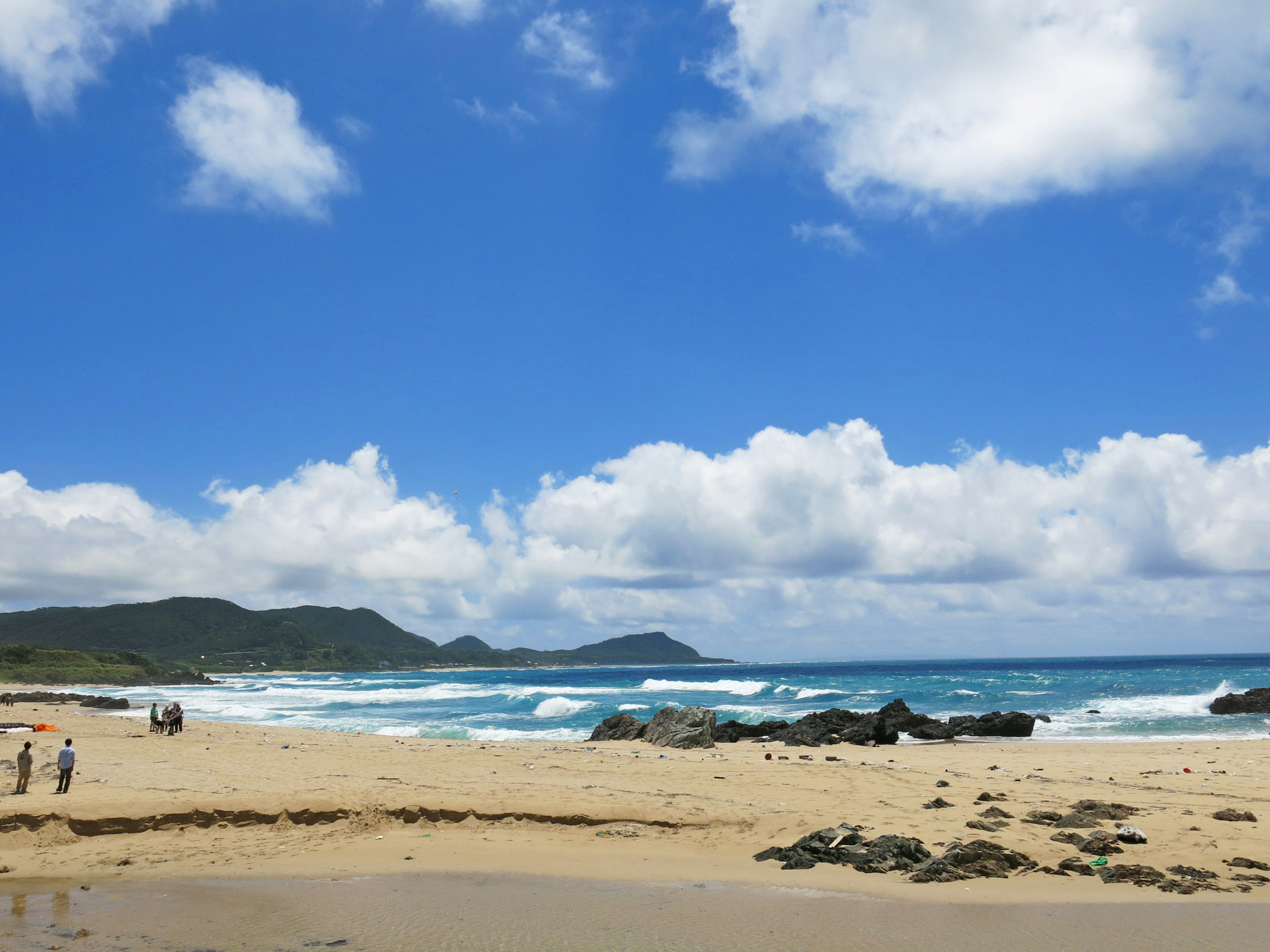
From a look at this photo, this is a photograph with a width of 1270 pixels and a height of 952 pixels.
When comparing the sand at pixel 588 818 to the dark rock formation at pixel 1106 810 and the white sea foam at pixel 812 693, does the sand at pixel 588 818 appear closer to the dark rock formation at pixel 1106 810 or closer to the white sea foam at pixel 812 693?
the dark rock formation at pixel 1106 810

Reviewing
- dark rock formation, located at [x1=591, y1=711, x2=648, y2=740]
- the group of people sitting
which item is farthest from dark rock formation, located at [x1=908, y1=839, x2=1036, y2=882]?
the group of people sitting

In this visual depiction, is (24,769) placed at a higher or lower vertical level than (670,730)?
higher

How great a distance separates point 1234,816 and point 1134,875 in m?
3.85

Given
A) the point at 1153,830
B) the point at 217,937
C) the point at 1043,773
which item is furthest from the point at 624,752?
the point at 217,937

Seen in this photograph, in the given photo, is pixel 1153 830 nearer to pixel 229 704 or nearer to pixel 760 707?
pixel 760 707

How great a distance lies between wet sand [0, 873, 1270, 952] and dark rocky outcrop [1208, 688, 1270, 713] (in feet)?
113

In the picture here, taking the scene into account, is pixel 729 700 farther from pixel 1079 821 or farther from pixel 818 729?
pixel 1079 821

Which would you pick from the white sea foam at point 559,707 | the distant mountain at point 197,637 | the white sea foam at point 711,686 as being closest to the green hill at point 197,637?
the distant mountain at point 197,637

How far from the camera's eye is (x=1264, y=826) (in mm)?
10562

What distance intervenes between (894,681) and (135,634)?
139236mm

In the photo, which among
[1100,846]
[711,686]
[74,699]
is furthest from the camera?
[711,686]

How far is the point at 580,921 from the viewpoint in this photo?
25.1 ft

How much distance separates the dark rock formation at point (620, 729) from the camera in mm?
25859

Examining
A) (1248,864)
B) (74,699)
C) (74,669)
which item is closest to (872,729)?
(1248,864)
